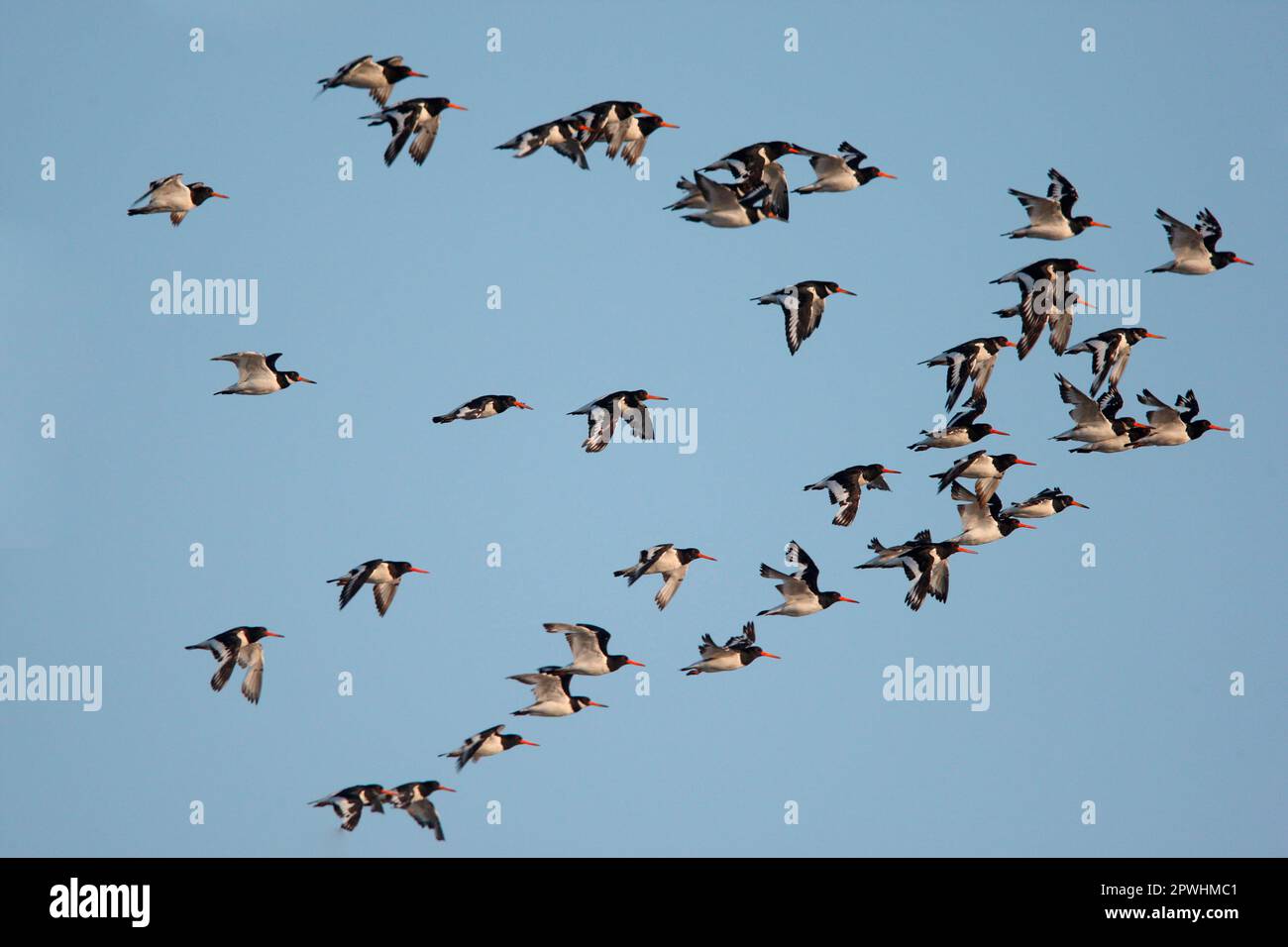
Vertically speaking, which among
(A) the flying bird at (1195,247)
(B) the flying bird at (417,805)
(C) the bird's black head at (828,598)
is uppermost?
(A) the flying bird at (1195,247)

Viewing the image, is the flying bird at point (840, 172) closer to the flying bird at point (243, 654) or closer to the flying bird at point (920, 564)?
the flying bird at point (920, 564)

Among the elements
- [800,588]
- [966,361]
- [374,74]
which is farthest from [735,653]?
[374,74]

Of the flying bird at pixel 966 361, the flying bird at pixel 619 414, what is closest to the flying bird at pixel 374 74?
the flying bird at pixel 619 414

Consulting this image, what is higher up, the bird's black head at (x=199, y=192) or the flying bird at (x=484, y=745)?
the bird's black head at (x=199, y=192)

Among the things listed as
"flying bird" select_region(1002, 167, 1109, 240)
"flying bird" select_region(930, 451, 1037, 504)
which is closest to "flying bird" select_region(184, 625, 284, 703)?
"flying bird" select_region(930, 451, 1037, 504)

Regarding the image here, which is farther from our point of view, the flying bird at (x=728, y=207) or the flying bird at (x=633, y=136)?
the flying bird at (x=633, y=136)
